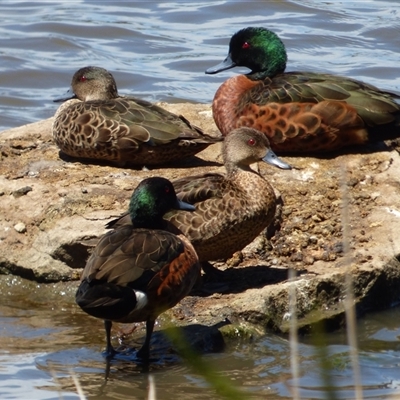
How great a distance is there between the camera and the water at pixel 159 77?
5.00 metres

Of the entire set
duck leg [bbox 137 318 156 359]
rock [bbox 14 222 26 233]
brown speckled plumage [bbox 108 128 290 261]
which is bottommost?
duck leg [bbox 137 318 156 359]

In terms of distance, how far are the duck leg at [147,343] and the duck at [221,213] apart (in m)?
0.72

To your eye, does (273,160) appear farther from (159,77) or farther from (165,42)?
(165,42)

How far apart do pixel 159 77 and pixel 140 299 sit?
7343mm

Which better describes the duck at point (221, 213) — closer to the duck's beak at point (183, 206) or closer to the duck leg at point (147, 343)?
the duck's beak at point (183, 206)

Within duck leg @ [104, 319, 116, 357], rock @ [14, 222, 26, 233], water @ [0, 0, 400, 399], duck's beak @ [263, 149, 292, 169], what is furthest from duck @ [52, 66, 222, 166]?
duck leg @ [104, 319, 116, 357]

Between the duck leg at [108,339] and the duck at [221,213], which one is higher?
the duck at [221,213]

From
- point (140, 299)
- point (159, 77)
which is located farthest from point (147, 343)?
point (159, 77)

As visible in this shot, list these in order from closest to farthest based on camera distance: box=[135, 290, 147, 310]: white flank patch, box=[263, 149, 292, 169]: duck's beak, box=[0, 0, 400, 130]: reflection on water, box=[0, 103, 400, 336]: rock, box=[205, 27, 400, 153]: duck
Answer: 1. box=[135, 290, 147, 310]: white flank patch
2. box=[0, 103, 400, 336]: rock
3. box=[263, 149, 292, 169]: duck's beak
4. box=[205, 27, 400, 153]: duck
5. box=[0, 0, 400, 130]: reflection on water

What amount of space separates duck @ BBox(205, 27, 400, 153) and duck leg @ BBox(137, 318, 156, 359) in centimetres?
256

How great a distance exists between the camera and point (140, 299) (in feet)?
16.0

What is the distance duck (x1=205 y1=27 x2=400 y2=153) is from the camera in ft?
23.8

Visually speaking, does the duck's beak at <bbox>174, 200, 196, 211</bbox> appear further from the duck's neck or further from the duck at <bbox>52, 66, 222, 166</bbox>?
the duck's neck

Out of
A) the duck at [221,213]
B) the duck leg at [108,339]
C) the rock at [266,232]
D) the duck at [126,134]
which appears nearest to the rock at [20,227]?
the rock at [266,232]
